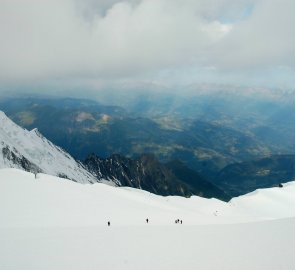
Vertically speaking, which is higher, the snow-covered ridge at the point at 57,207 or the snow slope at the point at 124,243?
the snow-covered ridge at the point at 57,207

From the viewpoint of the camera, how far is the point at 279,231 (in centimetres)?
3381

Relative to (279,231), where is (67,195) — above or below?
above

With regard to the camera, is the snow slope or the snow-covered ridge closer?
the snow slope

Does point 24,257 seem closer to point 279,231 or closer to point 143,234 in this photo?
point 143,234

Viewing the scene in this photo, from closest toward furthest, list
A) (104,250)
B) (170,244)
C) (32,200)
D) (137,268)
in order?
(137,268) → (104,250) → (170,244) → (32,200)

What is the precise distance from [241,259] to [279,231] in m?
9.24

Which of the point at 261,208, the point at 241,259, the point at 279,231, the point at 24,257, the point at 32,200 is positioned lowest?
the point at 24,257

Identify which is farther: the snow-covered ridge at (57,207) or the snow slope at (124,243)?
the snow-covered ridge at (57,207)

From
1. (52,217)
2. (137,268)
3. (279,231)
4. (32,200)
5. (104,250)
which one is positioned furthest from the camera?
(32,200)

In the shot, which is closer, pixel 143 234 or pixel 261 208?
pixel 143 234

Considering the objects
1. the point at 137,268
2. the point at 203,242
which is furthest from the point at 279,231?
the point at 137,268

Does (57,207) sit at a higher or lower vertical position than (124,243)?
higher

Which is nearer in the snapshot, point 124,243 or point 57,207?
point 124,243

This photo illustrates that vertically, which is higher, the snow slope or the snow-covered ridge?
the snow-covered ridge
